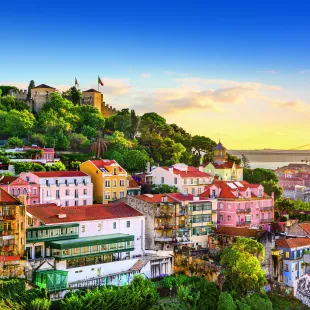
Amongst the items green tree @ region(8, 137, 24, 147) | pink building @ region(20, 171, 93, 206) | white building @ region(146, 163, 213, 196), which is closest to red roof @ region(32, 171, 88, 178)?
pink building @ region(20, 171, 93, 206)

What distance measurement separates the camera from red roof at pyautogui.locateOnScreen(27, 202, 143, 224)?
38.4 m

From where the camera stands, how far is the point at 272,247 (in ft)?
147

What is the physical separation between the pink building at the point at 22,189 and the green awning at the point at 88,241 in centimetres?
909

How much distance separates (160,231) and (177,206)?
2.51m

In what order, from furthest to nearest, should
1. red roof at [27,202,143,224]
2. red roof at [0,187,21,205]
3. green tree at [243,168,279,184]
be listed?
green tree at [243,168,279,184]
red roof at [27,202,143,224]
red roof at [0,187,21,205]

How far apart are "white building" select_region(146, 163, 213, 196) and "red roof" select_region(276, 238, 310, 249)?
11.4 m

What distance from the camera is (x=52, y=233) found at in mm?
37344

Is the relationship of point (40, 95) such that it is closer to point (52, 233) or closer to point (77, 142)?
point (77, 142)

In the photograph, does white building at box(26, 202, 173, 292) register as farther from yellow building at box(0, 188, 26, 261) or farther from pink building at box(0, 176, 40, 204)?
pink building at box(0, 176, 40, 204)

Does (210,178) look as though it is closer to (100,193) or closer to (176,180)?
(176,180)

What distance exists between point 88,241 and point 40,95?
1979 inches

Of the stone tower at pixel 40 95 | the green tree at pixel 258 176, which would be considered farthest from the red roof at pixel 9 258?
the stone tower at pixel 40 95

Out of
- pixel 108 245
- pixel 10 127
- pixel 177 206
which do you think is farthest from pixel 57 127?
pixel 108 245

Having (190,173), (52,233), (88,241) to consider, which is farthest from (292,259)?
(52,233)
